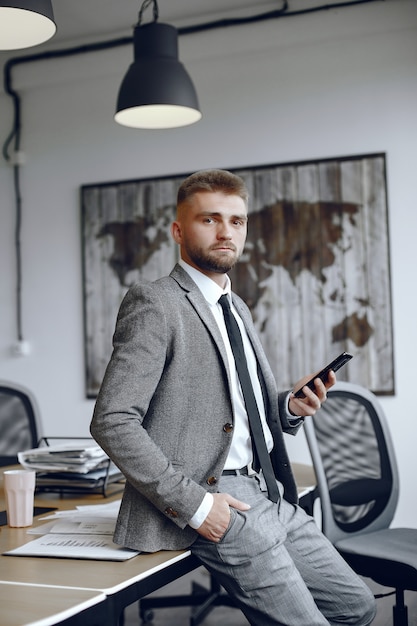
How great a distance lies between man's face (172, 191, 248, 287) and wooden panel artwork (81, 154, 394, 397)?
2304mm

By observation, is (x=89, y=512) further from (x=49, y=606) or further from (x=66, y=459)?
(x=49, y=606)

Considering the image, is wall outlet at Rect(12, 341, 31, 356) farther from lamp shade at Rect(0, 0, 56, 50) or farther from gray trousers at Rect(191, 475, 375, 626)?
gray trousers at Rect(191, 475, 375, 626)

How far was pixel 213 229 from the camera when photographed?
1.83 meters

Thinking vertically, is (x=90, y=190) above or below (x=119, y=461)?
above

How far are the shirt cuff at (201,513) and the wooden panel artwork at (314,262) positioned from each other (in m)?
2.53

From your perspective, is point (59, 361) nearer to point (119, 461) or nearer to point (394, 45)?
point (394, 45)

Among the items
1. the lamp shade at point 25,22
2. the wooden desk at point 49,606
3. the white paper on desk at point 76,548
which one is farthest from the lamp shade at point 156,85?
the wooden desk at point 49,606

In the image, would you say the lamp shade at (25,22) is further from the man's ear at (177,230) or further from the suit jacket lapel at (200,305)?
the suit jacket lapel at (200,305)

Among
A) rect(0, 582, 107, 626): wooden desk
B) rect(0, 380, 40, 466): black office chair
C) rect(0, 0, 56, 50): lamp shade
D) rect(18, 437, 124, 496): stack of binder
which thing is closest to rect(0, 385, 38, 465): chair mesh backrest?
rect(0, 380, 40, 466): black office chair

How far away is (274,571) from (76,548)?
40 centimetres

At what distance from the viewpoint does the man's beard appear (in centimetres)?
183

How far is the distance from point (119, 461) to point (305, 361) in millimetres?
2643

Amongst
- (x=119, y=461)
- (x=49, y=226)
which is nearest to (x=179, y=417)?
(x=119, y=461)

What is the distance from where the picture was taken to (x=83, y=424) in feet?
15.1
